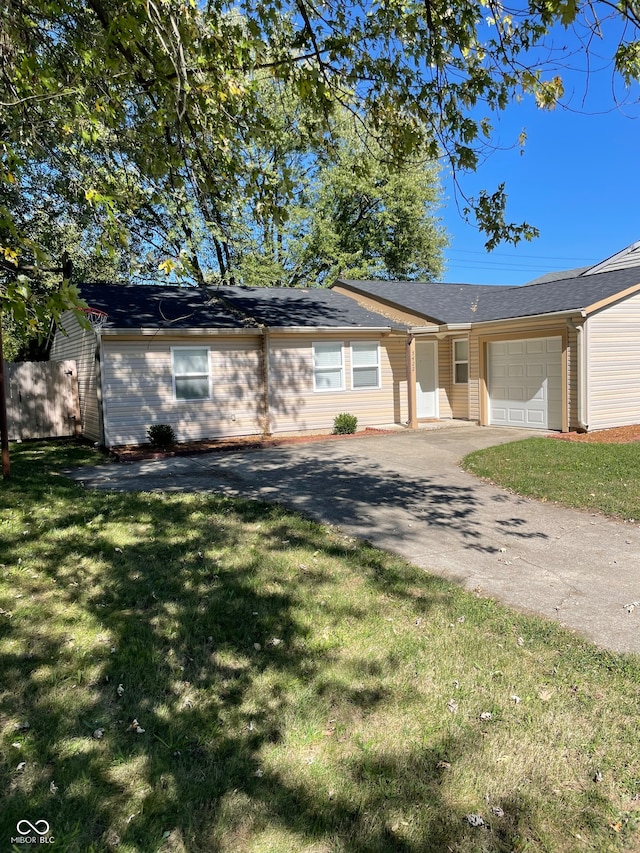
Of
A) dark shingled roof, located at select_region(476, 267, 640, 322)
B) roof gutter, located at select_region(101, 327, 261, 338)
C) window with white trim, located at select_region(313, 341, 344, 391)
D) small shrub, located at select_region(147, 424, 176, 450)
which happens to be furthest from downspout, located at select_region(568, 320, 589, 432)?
small shrub, located at select_region(147, 424, 176, 450)

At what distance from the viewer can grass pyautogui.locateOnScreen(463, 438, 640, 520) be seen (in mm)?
7215

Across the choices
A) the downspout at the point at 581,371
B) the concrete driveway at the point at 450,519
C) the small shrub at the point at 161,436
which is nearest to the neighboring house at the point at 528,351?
the downspout at the point at 581,371

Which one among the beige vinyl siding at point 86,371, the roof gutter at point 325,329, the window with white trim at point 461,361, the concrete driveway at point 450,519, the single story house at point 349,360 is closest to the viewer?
the concrete driveway at point 450,519

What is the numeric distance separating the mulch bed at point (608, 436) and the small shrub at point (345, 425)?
4.79m

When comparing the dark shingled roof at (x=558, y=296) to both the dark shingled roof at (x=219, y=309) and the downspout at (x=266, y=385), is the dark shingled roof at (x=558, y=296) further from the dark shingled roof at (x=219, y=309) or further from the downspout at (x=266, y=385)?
the downspout at (x=266, y=385)

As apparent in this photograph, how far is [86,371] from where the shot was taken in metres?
14.6

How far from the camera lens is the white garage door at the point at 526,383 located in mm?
Result: 13500

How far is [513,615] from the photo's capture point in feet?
13.1

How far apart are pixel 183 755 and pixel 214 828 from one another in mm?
450

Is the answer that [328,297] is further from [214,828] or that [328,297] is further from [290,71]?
[214,828]

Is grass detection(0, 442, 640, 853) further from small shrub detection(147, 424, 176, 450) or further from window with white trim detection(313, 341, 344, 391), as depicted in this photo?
window with white trim detection(313, 341, 344, 391)

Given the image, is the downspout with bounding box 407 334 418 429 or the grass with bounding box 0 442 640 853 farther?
the downspout with bounding box 407 334 418 429

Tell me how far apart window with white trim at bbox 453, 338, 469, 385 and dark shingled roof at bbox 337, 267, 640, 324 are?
0.79 meters

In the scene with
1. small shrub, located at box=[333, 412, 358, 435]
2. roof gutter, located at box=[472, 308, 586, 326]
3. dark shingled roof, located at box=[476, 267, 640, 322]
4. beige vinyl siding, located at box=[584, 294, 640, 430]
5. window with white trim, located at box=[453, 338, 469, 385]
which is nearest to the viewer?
roof gutter, located at box=[472, 308, 586, 326]
